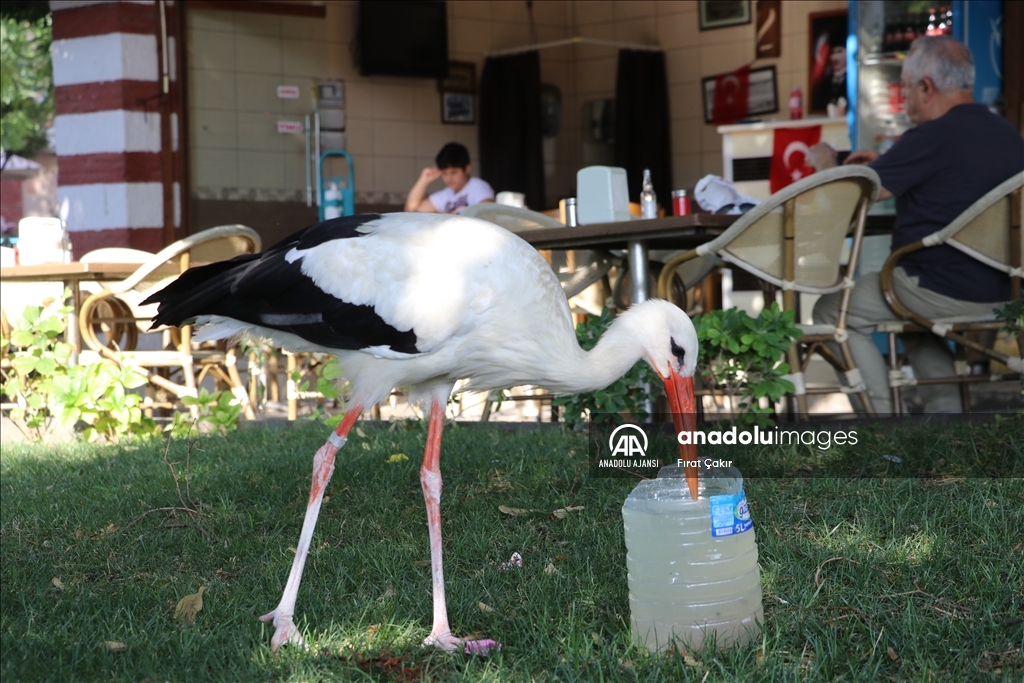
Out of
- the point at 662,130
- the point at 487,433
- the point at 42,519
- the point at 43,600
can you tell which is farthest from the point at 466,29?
the point at 43,600

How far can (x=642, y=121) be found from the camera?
10875 mm

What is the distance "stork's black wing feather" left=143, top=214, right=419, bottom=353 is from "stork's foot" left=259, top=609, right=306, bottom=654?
2.28 ft

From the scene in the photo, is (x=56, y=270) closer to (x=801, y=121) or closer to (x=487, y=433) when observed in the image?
(x=487, y=433)

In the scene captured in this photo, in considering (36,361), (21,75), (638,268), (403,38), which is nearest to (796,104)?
(403,38)

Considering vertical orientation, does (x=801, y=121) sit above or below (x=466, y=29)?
below

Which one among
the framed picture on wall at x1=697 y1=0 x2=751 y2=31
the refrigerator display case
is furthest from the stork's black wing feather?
the framed picture on wall at x1=697 y1=0 x2=751 y2=31

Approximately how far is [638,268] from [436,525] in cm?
205

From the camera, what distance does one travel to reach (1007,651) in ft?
7.64

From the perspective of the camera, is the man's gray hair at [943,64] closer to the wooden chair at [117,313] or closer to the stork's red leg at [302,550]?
the stork's red leg at [302,550]

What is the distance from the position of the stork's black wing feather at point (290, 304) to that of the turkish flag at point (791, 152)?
614cm

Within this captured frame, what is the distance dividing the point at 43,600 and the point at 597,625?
57.7 inches

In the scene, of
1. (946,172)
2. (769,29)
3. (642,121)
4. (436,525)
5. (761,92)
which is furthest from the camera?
(642,121)

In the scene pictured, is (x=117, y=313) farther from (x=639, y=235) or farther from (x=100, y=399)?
(x=639, y=235)

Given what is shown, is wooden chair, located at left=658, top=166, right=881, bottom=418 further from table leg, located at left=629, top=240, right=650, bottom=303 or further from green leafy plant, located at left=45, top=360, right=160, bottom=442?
green leafy plant, located at left=45, top=360, right=160, bottom=442
